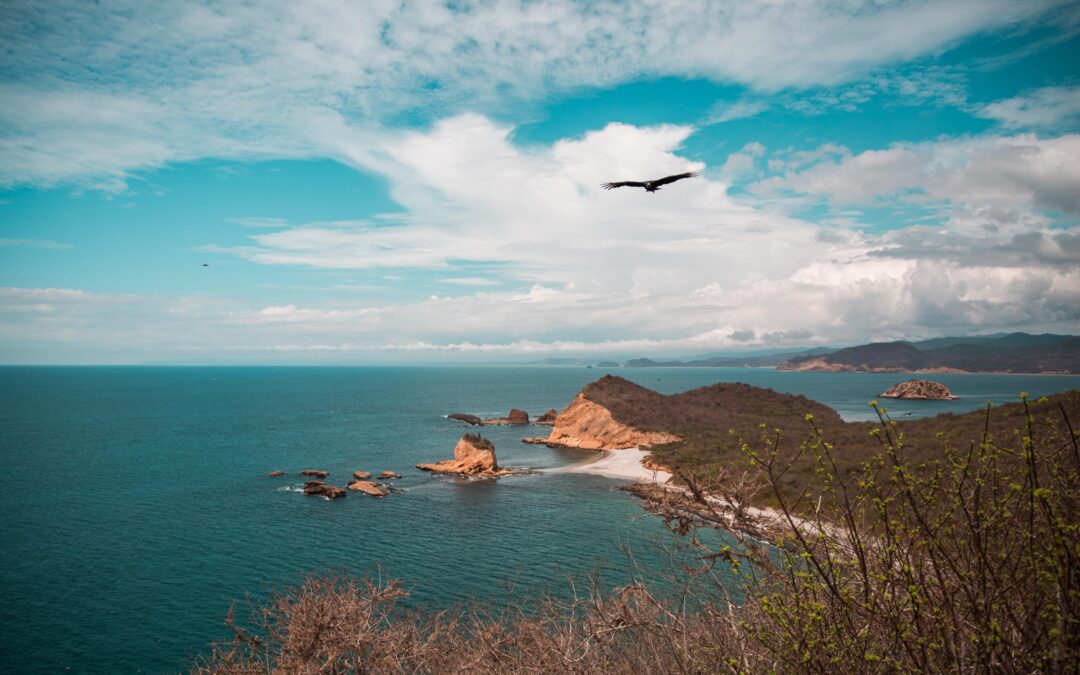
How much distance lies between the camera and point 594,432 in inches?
3511

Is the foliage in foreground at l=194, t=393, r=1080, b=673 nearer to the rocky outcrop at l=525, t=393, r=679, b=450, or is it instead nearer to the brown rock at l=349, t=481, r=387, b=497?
the brown rock at l=349, t=481, r=387, b=497

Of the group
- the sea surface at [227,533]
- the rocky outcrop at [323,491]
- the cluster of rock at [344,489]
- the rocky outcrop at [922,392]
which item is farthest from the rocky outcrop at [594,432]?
the rocky outcrop at [922,392]

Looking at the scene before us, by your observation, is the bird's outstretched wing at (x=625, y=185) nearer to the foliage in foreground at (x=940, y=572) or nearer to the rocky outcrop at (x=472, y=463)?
the foliage in foreground at (x=940, y=572)

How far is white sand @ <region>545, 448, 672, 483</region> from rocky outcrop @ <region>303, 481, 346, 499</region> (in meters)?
24.9

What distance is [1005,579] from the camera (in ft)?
19.0

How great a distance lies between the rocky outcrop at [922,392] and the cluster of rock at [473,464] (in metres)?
162

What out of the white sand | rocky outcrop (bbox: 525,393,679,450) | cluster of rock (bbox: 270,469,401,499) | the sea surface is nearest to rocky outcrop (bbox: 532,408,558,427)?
rocky outcrop (bbox: 525,393,679,450)

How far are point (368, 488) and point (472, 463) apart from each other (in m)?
13.7

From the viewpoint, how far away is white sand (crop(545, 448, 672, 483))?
6562 centimetres

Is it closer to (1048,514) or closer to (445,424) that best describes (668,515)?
(1048,514)

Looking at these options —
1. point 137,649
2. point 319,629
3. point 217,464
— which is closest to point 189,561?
point 137,649

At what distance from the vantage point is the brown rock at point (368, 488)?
5533cm

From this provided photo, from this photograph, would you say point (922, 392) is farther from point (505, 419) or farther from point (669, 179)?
point (669, 179)

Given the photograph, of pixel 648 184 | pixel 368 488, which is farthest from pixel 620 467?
pixel 648 184
